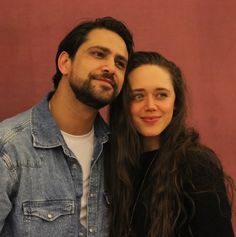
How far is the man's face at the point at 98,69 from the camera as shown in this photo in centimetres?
135

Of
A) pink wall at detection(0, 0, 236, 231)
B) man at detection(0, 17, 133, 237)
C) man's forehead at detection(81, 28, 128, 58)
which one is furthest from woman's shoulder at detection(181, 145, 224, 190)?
pink wall at detection(0, 0, 236, 231)

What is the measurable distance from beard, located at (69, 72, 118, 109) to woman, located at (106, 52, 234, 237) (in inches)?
3.7

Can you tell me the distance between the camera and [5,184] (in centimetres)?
120

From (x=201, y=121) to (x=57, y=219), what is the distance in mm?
843

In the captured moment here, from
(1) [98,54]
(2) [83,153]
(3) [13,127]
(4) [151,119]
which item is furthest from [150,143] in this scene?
(3) [13,127]

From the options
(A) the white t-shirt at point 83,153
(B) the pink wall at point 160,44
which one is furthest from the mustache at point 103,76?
(B) the pink wall at point 160,44

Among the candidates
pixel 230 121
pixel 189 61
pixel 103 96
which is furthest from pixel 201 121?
pixel 103 96

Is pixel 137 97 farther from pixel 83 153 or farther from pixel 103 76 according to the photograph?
pixel 83 153

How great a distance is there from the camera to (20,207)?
1.23 meters

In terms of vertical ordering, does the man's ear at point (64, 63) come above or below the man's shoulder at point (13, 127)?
above

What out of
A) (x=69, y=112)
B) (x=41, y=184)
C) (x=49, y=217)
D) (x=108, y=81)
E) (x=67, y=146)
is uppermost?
(x=108, y=81)

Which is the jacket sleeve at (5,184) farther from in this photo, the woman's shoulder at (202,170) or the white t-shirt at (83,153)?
the woman's shoulder at (202,170)

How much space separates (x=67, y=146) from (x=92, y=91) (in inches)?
7.9

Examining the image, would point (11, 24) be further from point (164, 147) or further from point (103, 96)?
point (164, 147)
